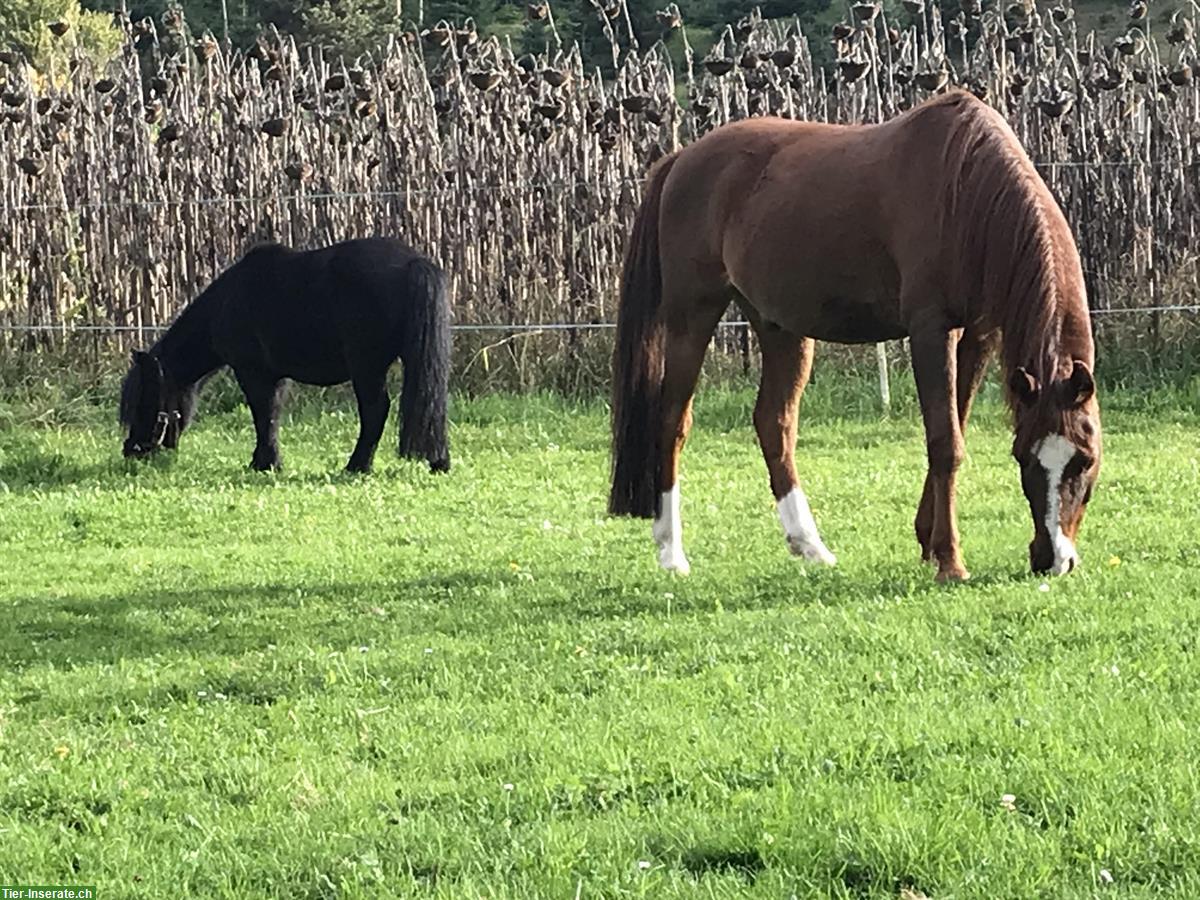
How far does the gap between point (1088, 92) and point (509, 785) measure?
12.0 metres

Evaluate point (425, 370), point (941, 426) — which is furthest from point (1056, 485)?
point (425, 370)

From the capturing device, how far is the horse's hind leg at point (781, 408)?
7689 mm

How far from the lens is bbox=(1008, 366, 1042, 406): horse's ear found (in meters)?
6.01

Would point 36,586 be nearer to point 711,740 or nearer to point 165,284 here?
point 711,740

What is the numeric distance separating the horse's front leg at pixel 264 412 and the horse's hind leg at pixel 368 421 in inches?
22.0

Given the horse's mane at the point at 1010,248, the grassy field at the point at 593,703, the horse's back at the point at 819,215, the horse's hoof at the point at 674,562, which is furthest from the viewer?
the horse's hoof at the point at 674,562

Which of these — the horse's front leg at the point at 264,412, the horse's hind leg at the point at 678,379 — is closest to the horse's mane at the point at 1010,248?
the horse's hind leg at the point at 678,379

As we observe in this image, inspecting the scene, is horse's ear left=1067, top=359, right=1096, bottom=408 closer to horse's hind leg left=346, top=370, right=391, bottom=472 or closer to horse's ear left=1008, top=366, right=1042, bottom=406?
horse's ear left=1008, top=366, right=1042, bottom=406

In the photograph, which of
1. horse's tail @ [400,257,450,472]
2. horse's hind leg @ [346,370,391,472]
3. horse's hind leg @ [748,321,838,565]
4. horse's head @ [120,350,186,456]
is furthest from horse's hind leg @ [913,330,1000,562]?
horse's head @ [120,350,186,456]

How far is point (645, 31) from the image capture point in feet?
116

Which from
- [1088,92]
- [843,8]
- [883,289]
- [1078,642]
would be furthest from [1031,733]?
[843,8]

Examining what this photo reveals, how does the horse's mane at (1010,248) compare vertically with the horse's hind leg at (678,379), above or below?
above

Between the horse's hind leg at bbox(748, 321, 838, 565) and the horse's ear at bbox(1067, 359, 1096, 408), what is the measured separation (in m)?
1.74

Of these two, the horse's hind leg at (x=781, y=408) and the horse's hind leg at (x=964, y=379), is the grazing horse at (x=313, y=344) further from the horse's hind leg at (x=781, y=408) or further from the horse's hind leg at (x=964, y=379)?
the horse's hind leg at (x=964, y=379)
